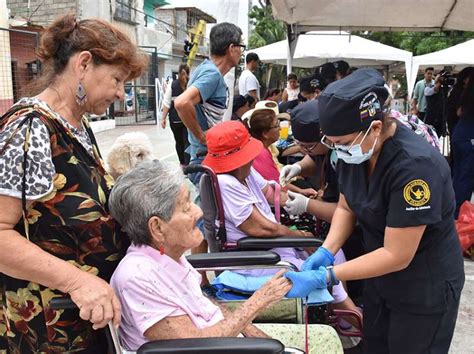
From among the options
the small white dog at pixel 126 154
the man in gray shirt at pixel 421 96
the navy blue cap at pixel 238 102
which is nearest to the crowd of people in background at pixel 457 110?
the navy blue cap at pixel 238 102

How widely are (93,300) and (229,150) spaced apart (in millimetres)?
1344

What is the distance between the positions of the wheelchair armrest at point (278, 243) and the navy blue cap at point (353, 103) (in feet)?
2.72

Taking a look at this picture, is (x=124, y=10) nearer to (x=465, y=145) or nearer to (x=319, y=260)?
(x=465, y=145)

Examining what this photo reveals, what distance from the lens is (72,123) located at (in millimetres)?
1424

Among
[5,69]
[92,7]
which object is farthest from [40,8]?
[5,69]

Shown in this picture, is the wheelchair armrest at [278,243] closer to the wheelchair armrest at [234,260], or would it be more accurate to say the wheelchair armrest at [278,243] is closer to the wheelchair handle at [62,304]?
the wheelchair armrest at [234,260]

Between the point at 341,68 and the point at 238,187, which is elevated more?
the point at 341,68

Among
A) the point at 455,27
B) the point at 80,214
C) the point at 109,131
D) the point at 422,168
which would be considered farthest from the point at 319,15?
the point at 109,131

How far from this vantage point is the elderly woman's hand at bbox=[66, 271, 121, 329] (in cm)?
123

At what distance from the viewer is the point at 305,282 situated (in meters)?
1.70

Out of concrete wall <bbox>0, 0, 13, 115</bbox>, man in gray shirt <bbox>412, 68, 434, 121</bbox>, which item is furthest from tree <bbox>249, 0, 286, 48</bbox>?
concrete wall <bbox>0, 0, 13, 115</bbox>

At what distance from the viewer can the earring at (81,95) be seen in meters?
1.39

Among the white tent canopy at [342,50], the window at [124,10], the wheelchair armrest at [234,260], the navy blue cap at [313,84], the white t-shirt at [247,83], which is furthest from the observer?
the window at [124,10]

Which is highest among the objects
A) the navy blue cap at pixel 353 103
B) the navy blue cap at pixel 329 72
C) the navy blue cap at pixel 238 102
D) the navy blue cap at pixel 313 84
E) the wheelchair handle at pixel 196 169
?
the navy blue cap at pixel 329 72
